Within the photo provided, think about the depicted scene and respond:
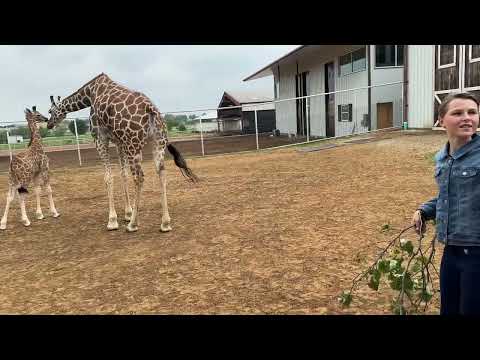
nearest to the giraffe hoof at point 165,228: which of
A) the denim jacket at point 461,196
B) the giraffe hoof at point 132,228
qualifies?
the giraffe hoof at point 132,228

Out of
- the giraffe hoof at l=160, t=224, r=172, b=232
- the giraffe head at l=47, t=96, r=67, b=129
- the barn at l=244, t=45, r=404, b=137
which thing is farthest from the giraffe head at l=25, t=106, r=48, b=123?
the barn at l=244, t=45, r=404, b=137

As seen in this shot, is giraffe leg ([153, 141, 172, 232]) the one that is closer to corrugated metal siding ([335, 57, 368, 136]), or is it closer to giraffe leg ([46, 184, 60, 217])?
giraffe leg ([46, 184, 60, 217])

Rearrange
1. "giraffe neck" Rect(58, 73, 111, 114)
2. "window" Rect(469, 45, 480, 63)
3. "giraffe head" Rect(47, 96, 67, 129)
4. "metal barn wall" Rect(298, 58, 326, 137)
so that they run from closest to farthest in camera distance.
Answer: "giraffe neck" Rect(58, 73, 111, 114)
"giraffe head" Rect(47, 96, 67, 129)
"window" Rect(469, 45, 480, 63)
"metal barn wall" Rect(298, 58, 326, 137)

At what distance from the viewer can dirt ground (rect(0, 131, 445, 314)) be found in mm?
3566

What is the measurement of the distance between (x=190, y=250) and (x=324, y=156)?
29.3 feet

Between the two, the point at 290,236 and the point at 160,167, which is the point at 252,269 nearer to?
the point at 290,236

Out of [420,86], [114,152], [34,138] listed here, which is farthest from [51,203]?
[420,86]

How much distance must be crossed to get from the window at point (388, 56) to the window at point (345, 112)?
236cm

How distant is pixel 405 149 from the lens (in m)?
11.8

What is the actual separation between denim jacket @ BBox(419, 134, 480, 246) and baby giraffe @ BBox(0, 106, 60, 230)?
21.2 feet

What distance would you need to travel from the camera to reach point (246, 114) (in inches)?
1561

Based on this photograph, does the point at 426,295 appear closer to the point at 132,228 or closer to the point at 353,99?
the point at 132,228

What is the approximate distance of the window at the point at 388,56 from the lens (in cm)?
1770

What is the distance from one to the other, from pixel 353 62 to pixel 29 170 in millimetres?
16051
